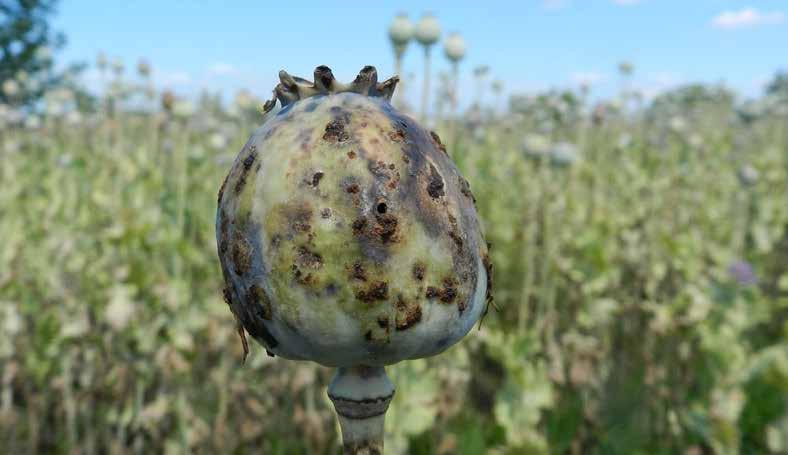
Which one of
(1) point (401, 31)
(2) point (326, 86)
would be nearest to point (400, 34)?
(1) point (401, 31)

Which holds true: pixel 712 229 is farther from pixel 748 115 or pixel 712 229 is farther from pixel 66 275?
pixel 66 275

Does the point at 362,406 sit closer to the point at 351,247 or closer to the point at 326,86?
the point at 351,247

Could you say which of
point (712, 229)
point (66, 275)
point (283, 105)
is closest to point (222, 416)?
point (66, 275)

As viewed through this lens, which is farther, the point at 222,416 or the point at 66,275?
the point at 66,275

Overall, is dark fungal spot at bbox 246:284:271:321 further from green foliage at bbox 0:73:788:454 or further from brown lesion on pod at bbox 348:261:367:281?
green foliage at bbox 0:73:788:454

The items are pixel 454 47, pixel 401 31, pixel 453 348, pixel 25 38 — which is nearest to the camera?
pixel 401 31

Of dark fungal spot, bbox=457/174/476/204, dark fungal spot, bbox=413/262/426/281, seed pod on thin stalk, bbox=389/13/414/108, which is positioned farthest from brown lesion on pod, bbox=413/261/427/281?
seed pod on thin stalk, bbox=389/13/414/108
